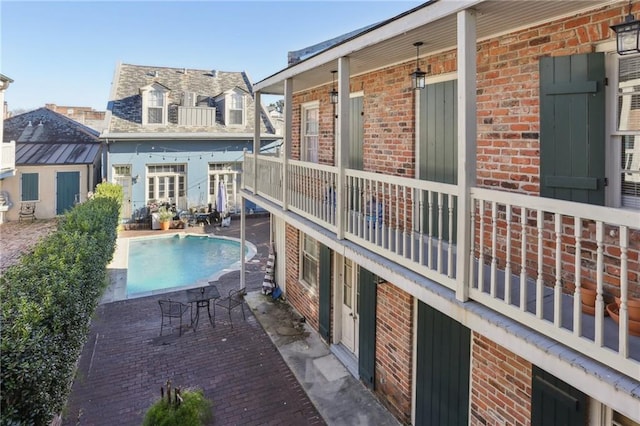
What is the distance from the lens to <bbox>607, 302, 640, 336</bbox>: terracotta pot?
3.00 metres

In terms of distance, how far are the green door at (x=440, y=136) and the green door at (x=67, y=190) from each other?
22810 mm

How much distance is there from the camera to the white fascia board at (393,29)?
3784 mm

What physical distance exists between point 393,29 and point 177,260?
15962mm

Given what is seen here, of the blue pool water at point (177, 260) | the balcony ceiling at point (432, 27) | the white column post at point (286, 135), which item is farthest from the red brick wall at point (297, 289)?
the balcony ceiling at point (432, 27)

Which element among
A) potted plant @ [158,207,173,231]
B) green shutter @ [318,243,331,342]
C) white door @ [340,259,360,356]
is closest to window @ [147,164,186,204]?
potted plant @ [158,207,173,231]

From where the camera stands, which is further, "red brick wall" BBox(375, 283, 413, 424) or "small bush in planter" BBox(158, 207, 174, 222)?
"small bush in planter" BBox(158, 207, 174, 222)

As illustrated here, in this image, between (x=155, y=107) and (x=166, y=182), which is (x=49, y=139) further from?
(x=166, y=182)

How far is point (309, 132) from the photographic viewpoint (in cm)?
1057

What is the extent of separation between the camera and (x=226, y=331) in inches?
391

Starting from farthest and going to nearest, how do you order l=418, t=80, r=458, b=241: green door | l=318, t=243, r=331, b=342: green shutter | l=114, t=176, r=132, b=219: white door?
l=114, t=176, r=132, b=219: white door < l=318, t=243, r=331, b=342: green shutter < l=418, t=80, r=458, b=241: green door

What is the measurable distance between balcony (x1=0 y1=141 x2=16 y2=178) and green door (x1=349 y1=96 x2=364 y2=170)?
1914 cm

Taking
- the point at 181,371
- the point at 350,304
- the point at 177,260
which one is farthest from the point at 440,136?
the point at 177,260

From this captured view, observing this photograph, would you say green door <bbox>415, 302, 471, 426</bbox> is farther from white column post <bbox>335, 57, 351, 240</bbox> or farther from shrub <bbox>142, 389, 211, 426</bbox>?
shrub <bbox>142, 389, 211, 426</bbox>

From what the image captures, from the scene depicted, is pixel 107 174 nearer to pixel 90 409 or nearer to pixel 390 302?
pixel 90 409
